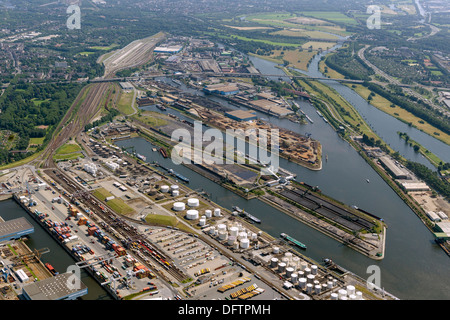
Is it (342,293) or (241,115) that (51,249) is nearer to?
(342,293)

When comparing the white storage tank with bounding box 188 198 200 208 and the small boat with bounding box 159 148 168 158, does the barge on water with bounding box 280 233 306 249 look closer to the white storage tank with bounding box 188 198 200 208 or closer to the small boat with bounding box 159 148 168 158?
the white storage tank with bounding box 188 198 200 208

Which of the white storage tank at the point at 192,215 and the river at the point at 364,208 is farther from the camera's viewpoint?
the white storage tank at the point at 192,215

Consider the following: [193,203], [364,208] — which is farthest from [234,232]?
[364,208]

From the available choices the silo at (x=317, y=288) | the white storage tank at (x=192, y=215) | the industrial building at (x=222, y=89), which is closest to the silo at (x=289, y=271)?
the silo at (x=317, y=288)

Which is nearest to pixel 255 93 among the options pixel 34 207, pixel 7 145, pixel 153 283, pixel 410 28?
pixel 7 145

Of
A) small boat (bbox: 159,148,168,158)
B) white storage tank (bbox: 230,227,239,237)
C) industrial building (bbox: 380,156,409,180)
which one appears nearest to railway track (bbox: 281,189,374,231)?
white storage tank (bbox: 230,227,239,237)

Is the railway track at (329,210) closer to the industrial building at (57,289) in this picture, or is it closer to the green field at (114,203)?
the green field at (114,203)
